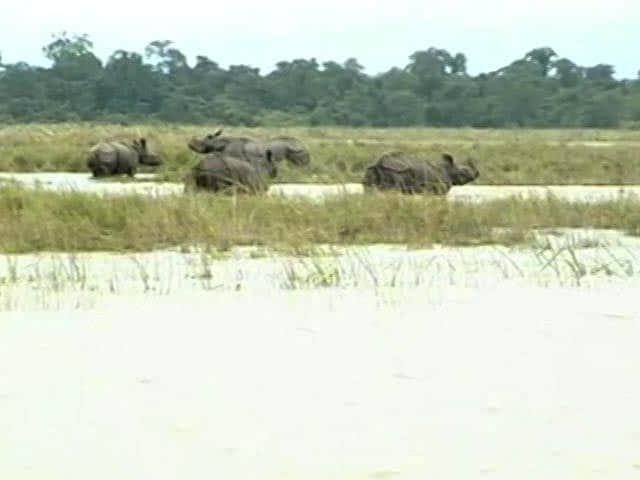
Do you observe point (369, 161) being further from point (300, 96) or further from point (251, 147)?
point (300, 96)

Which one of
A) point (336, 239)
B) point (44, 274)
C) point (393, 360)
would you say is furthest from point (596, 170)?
point (393, 360)

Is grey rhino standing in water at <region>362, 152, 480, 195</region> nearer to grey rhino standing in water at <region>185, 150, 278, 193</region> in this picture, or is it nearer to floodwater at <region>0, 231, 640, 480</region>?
grey rhino standing in water at <region>185, 150, 278, 193</region>

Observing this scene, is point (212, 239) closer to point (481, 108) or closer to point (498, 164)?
point (498, 164)

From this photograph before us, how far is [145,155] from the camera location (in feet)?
97.1

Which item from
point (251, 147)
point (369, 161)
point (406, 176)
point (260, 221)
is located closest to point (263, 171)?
point (251, 147)

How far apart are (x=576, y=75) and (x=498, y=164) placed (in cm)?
5800

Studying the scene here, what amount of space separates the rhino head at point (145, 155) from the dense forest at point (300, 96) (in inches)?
1617

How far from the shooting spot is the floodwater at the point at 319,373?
16.7ft

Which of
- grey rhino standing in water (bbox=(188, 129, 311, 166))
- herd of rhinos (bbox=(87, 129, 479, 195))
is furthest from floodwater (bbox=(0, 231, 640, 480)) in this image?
grey rhino standing in water (bbox=(188, 129, 311, 166))

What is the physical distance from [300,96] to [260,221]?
70411 millimetres

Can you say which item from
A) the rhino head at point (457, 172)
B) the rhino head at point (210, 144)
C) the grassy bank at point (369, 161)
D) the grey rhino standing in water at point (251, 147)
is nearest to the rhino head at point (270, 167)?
the grey rhino standing in water at point (251, 147)

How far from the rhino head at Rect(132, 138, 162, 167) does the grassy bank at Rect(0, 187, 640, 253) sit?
1360 centimetres

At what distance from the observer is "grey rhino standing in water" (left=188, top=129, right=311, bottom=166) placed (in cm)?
2320

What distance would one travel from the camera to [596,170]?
32.1 m
